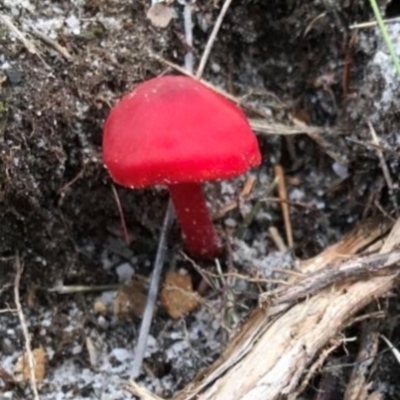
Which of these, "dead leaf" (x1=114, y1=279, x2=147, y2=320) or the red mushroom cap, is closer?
the red mushroom cap

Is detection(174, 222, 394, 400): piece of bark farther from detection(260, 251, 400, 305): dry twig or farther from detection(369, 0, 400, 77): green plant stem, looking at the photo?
detection(369, 0, 400, 77): green plant stem

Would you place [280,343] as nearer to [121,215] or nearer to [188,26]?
[121,215]

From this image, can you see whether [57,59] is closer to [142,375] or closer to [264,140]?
[264,140]

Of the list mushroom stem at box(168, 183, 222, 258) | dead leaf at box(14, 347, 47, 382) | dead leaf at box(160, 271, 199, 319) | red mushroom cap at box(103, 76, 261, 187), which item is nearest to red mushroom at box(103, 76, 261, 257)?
red mushroom cap at box(103, 76, 261, 187)

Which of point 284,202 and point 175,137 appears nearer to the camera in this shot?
point 175,137

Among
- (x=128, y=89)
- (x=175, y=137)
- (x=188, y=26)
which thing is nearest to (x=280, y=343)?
(x=175, y=137)

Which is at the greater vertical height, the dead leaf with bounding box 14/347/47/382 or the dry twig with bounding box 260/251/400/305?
the dry twig with bounding box 260/251/400/305
